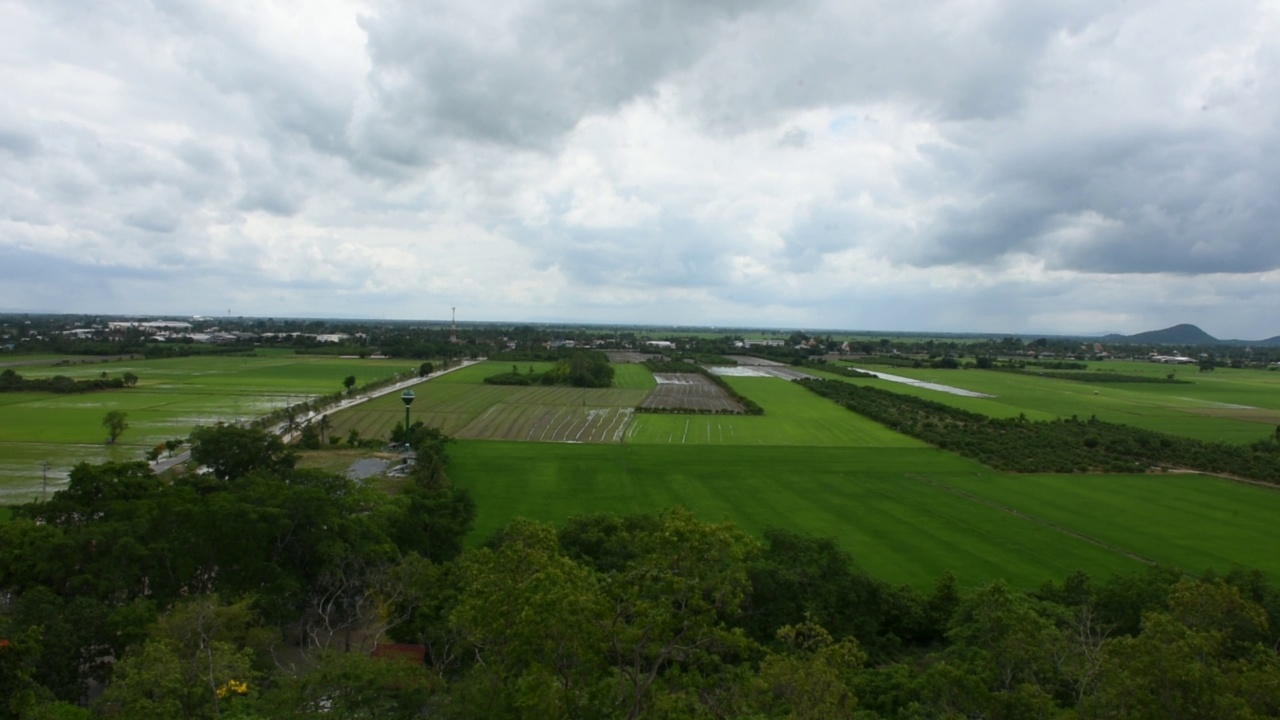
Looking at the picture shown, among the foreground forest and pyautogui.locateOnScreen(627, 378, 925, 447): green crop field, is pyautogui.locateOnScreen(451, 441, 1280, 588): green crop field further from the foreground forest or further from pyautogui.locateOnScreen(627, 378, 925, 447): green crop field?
the foreground forest

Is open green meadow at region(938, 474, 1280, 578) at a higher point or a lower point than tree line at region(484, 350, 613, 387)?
lower

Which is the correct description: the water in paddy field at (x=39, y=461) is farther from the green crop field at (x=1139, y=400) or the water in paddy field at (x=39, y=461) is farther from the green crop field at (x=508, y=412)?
the green crop field at (x=1139, y=400)

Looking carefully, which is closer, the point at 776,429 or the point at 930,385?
the point at 776,429

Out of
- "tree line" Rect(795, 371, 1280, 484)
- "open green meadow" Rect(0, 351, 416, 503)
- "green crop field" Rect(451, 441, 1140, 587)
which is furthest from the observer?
"tree line" Rect(795, 371, 1280, 484)

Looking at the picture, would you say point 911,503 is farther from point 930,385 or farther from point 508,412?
point 930,385


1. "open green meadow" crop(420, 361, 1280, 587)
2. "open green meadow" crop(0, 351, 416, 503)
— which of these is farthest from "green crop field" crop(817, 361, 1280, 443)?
"open green meadow" crop(0, 351, 416, 503)

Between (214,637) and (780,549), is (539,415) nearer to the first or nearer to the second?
(780,549)

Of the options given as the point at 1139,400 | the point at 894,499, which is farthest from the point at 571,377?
the point at 1139,400

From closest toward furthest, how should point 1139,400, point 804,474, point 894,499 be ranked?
point 894,499 < point 804,474 < point 1139,400
